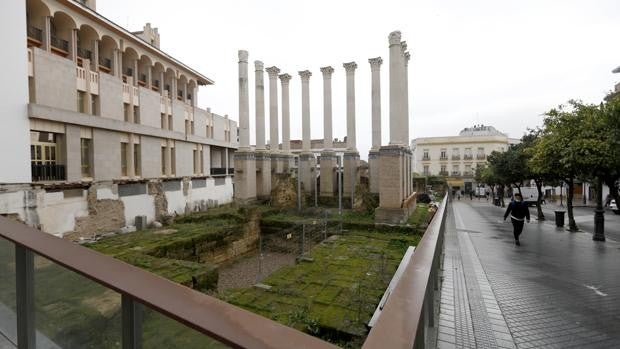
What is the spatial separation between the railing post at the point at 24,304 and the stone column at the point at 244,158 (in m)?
19.9

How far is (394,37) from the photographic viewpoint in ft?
55.4

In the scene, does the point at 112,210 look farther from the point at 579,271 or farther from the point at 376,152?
the point at 579,271

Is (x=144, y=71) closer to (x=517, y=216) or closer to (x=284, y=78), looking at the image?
(x=284, y=78)

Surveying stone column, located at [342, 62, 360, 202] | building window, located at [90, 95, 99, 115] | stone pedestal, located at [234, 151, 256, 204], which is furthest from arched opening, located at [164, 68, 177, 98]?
stone column, located at [342, 62, 360, 202]

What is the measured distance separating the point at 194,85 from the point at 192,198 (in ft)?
50.6

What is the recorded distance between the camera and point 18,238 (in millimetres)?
1665

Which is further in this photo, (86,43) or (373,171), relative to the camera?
(373,171)

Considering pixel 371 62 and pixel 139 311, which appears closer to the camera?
pixel 139 311

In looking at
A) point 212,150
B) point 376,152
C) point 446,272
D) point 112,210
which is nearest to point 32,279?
point 446,272

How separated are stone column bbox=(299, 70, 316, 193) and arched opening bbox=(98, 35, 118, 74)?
14044mm

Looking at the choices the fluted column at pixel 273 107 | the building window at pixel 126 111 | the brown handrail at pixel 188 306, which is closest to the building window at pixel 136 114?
the building window at pixel 126 111

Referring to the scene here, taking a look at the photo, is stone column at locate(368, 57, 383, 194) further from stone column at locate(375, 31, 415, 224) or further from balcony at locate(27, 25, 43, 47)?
balcony at locate(27, 25, 43, 47)

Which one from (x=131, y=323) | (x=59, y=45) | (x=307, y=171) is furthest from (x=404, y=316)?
(x=59, y=45)

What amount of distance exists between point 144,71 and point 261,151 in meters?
13.0
